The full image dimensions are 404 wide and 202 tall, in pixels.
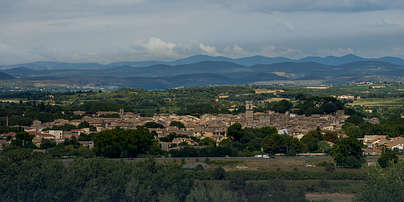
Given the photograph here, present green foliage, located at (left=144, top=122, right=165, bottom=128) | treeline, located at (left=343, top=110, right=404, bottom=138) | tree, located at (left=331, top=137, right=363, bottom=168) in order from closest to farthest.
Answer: tree, located at (left=331, top=137, right=363, bottom=168)
treeline, located at (left=343, top=110, right=404, bottom=138)
green foliage, located at (left=144, top=122, right=165, bottom=128)

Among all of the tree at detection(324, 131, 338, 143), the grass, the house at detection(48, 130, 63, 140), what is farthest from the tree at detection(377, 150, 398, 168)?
the grass

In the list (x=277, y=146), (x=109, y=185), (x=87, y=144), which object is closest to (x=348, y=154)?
(x=277, y=146)

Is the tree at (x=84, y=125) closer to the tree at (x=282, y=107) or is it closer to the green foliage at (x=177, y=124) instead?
the green foliage at (x=177, y=124)

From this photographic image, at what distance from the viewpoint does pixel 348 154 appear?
38812mm

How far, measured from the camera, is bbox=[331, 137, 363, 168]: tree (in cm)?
3753

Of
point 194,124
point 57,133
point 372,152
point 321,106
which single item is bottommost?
point 372,152

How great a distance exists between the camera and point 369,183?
28531 mm

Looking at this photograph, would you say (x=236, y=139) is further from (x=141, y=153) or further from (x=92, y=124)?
(x=92, y=124)

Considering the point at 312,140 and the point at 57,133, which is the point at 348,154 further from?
the point at 57,133

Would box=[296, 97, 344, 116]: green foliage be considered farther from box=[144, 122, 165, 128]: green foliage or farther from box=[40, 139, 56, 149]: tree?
box=[40, 139, 56, 149]: tree

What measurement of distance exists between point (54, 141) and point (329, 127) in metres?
26.3

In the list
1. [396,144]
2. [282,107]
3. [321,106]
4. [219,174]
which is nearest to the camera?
[219,174]

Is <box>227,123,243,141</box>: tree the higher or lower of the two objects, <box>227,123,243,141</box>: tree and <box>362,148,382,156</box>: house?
the higher

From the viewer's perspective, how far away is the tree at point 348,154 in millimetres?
37531
